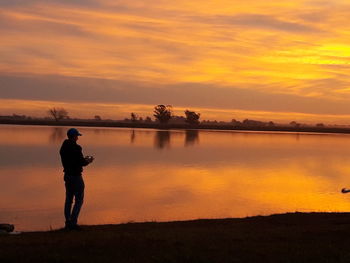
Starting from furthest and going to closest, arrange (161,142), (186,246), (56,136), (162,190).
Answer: (56,136) < (161,142) < (162,190) < (186,246)

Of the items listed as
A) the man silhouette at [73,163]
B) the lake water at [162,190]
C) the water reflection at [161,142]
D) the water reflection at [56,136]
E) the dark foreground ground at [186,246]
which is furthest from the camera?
the water reflection at [56,136]

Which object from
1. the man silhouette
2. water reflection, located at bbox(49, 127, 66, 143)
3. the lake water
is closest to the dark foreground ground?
the man silhouette

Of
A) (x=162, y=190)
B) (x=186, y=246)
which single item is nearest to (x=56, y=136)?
(x=162, y=190)

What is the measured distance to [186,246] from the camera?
7.67 metres

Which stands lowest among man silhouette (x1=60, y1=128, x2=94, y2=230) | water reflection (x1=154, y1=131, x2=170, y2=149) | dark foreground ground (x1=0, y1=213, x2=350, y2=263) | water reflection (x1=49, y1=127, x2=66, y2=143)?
water reflection (x1=154, y1=131, x2=170, y2=149)

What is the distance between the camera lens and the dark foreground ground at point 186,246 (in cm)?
687

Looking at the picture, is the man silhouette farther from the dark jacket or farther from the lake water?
the lake water

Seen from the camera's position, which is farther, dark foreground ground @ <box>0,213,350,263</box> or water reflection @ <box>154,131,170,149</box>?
water reflection @ <box>154,131,170,149</box>

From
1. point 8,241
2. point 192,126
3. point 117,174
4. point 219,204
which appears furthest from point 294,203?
point 192,126

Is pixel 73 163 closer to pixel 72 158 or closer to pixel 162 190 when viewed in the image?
pixel 72 158

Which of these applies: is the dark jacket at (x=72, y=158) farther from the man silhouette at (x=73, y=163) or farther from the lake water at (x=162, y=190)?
the lake water at (x=162, y=190)

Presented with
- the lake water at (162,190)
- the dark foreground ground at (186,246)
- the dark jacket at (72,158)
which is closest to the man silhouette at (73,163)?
the dark jacket at (72,158)

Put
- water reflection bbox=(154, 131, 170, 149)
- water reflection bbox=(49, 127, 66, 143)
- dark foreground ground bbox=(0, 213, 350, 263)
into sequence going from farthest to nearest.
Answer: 1. water reflection bbox=(49, 127, 66, 143)
2. water reflection bbox=(154, 131, 170, 149)
3. dark foreground ground bbox=(0, 213, 350, 263)

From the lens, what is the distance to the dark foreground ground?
6867 millimetres
